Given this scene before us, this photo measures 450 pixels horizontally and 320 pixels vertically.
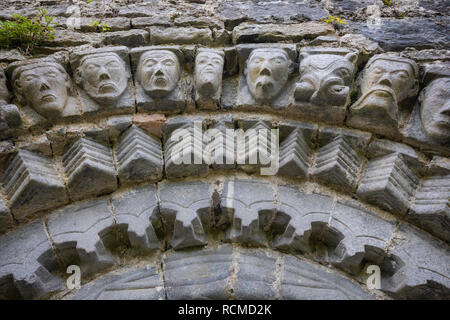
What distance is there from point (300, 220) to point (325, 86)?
2.82 ft

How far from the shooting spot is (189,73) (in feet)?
10.1

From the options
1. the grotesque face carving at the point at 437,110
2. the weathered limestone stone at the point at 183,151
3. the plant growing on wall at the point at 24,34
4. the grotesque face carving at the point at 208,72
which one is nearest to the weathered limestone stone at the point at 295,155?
the weathered limestone stone at the point at 183,151

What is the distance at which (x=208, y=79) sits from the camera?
9.25 ft

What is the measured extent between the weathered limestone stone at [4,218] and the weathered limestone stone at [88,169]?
359 millimetres

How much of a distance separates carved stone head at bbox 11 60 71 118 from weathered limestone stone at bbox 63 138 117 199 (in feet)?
0.96

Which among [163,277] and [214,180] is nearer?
[163,277]

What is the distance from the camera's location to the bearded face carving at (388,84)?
105 inches

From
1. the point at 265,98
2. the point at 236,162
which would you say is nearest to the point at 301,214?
the point at 236,162

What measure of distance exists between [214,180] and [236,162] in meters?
0.18

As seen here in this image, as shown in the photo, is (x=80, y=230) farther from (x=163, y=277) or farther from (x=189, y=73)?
(x=189, y=73)

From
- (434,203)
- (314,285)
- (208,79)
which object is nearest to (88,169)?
(208,79)

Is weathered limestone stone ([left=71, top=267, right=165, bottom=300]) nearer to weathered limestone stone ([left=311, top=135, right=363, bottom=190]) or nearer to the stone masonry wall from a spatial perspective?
the stone masonry wall

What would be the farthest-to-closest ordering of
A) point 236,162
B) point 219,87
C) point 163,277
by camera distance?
1. point 219,87
2. point 236,162
3. point 163,277

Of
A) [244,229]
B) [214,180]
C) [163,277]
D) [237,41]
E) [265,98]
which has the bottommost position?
[163,277]
